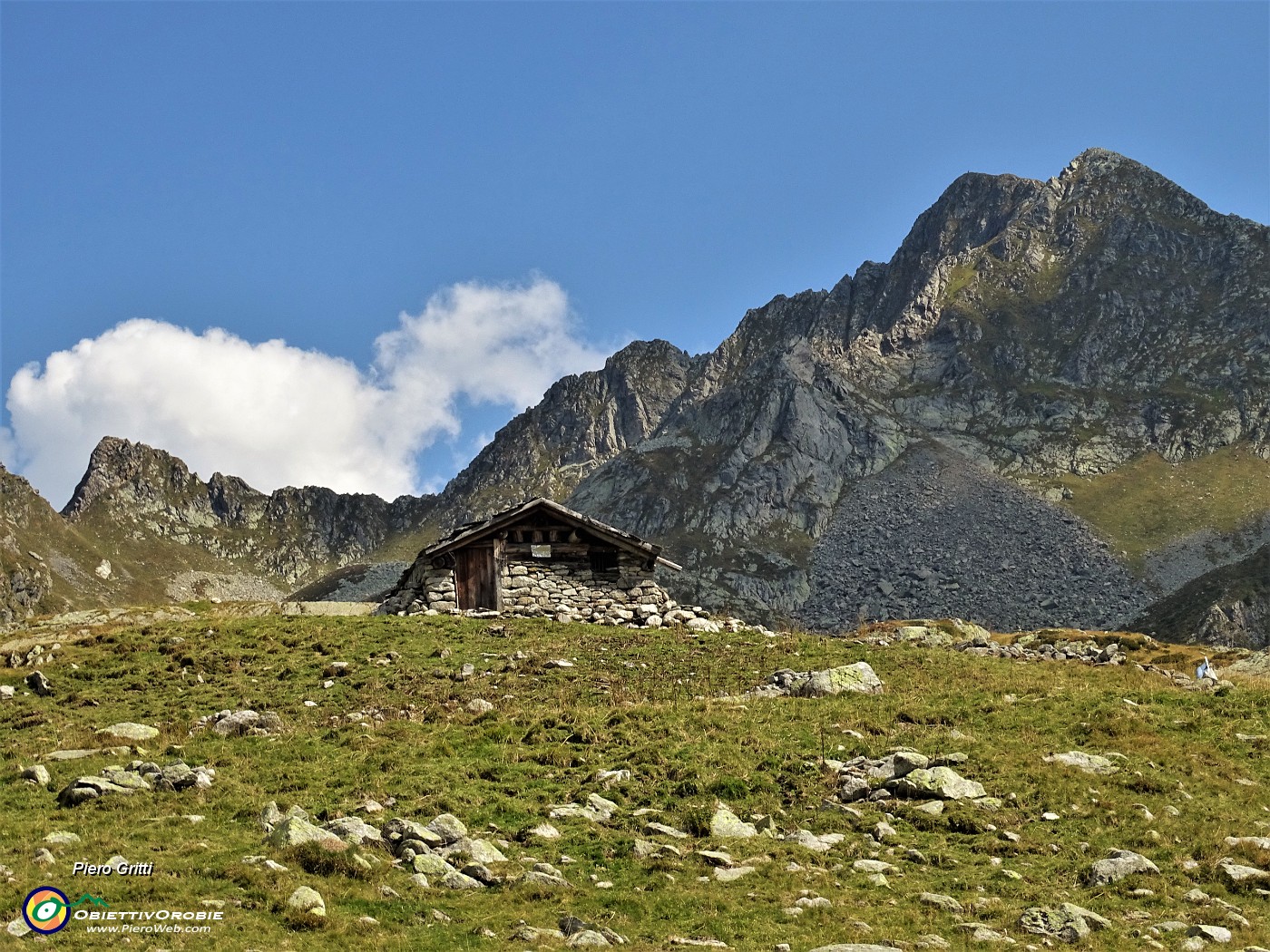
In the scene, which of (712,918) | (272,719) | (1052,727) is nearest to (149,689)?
(272,719)

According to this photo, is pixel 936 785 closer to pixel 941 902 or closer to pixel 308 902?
pixel 941 902

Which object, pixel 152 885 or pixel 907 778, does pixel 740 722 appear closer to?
pixel 907 778

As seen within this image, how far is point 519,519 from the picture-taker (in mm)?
37469

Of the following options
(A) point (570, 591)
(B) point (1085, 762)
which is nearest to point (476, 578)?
(A) point (570, 591)

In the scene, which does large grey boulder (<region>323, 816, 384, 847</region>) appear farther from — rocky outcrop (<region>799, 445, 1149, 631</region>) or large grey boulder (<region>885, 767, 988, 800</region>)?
rocky outcrop (<region>799, 445, 1149, 631</region>)

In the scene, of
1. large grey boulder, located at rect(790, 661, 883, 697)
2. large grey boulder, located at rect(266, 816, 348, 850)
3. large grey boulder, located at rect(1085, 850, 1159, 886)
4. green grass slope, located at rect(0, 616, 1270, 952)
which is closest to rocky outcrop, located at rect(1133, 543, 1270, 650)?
green grass slope, located at rect(0, 616, 1270, 952)

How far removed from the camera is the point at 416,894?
12.3 meters

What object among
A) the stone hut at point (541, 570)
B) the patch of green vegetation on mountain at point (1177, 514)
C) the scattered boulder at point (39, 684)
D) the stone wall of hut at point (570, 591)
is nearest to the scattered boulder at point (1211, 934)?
the scattered boulder at point (39, 684)

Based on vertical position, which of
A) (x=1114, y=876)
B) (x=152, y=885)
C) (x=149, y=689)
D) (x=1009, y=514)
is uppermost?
(x=1009, y=514)

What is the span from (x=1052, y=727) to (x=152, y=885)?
1688 centimetres

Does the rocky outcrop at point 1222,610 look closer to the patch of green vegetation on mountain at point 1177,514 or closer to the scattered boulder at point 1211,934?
the patch of green vegetation on mountain at point 1177,514

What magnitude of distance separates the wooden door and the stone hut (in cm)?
3

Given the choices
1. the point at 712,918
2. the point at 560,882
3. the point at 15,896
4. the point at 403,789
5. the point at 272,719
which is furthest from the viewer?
the point at 272,719

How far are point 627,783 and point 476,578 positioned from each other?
21326 mm
